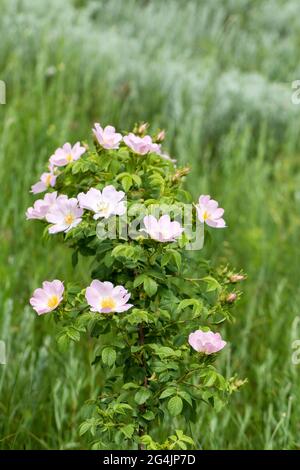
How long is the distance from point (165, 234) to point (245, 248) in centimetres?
215

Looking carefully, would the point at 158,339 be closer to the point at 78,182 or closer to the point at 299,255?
the point at 78,182

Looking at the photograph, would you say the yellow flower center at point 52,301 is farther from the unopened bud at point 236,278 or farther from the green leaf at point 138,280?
the unopened bud at point 236,278

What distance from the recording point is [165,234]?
1.65 meters

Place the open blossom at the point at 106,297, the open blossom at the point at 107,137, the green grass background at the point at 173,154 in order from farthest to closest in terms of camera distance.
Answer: the green grass background at the point at 173,154
the open blossom at the point at 107,137
the open blossom at the point at 106,297

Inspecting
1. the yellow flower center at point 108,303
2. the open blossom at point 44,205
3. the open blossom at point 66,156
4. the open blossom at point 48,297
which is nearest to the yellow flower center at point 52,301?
the open blossom at point 48,297

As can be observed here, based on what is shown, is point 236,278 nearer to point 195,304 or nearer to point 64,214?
point 195,304

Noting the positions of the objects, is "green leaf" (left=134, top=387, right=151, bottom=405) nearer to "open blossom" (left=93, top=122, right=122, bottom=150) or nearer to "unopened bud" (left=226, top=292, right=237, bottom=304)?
"unopened bud" (left=226, top=292, right=237, bottom=304)

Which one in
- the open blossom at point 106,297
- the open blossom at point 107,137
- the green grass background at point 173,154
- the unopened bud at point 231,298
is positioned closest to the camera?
the open blossom at point 106,297

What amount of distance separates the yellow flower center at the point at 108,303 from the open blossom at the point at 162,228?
0.17 meters

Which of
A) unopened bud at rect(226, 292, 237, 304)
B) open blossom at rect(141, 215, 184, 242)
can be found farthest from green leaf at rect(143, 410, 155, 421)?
open blossom at rect(141, 215, 184, 242)

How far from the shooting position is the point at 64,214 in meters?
1.79

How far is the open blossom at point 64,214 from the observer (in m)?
1.75
